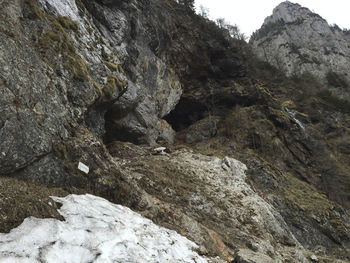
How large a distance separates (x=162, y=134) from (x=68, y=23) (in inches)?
565

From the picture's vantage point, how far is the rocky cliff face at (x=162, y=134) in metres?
6.50

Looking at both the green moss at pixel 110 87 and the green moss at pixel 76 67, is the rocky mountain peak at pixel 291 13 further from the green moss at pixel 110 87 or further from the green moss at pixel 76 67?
the green moss at pixel 76 67

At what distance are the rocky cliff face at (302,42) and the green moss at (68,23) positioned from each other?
5555 centimetres

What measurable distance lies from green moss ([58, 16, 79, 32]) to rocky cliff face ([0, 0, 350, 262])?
0.19 ft

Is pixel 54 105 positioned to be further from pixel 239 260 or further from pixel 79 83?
pixel 239 260

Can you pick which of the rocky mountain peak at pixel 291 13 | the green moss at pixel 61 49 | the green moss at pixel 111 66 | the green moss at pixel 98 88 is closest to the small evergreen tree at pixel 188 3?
the green moss at pixel 111 66

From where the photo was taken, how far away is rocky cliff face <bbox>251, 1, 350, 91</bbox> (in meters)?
66.2

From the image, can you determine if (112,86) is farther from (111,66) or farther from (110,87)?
(111,66)

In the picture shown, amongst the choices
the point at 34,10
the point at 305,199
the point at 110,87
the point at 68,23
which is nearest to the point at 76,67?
the point at 34,10

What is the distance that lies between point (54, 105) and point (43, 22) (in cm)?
372

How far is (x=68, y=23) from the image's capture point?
36.6ft

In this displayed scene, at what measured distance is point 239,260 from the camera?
6.90m

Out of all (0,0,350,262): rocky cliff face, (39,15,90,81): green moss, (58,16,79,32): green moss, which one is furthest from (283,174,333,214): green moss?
(58,16,79,32): green moss

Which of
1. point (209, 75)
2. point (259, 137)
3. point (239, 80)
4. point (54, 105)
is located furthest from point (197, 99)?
point (54, 105)
